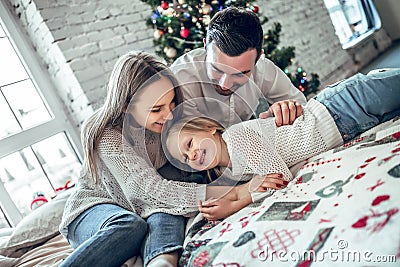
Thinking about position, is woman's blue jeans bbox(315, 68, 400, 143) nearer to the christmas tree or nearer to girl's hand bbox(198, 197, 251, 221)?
girl's hand bbox(198, 197, 251, 221)

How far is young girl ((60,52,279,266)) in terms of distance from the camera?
46.6 inches

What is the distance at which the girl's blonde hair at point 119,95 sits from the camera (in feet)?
4.40

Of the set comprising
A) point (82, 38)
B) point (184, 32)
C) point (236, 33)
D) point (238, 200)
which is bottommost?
point (238, 200)

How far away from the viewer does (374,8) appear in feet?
16.6

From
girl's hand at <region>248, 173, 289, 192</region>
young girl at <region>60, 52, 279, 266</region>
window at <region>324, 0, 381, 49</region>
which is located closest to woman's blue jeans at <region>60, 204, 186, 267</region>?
young girl at <region>60, 52, 279, 266</region>

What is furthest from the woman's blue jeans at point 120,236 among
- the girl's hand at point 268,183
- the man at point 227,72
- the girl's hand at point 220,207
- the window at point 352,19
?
the window at point 352,19

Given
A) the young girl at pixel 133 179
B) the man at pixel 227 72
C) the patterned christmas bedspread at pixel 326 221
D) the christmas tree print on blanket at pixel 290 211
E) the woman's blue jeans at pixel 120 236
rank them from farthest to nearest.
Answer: the man at pixel 227 72 → the young girl at pixel 133 179 → the woman's blue jeans at pixel 120 236 → the christmas tree print on blanket at pixel 290 211 → the patterned christmas bedspread at pixel 326 221

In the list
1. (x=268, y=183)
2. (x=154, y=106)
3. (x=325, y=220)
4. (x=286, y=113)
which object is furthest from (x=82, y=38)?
(x=325, y=220)

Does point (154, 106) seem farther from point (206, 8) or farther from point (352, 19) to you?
point (352, 19)

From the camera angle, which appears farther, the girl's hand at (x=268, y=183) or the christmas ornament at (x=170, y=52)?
the christmas ornament at (x=170, y=52)

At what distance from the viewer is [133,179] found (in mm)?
1277

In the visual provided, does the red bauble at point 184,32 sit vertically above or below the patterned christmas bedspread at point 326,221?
above

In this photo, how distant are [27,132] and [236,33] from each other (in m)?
1.42

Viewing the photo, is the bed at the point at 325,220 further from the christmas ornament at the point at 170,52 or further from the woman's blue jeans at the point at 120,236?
the christmas ornament at the point at 170,52
